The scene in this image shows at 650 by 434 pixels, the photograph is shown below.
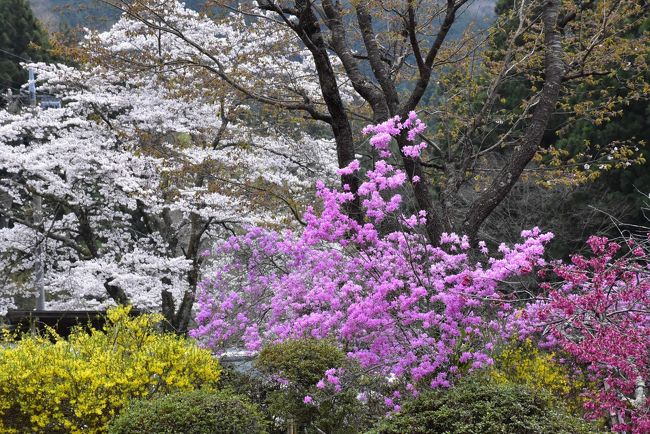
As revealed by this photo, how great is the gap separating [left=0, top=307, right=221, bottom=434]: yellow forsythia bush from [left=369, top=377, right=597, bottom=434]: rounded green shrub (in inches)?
77.3

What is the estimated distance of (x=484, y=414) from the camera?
4.29m

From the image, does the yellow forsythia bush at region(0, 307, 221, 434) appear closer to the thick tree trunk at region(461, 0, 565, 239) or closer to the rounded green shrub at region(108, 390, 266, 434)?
the rounded green shrub at region(108, 390, 266, 434)

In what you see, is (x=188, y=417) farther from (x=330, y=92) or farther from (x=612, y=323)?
(x=330, y=92)

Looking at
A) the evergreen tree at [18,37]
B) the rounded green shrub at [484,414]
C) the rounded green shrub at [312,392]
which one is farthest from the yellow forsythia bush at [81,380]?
the evergreen tree at [18,37]

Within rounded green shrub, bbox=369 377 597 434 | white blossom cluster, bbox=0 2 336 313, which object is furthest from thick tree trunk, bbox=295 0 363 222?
rounded green shrub, bbox=369 377 597 434

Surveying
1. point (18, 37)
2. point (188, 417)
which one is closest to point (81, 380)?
point (188, 417)

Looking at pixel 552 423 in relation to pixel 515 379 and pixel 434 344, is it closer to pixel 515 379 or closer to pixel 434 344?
pixel 434 344

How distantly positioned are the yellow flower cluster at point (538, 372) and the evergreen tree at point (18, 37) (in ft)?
62.1

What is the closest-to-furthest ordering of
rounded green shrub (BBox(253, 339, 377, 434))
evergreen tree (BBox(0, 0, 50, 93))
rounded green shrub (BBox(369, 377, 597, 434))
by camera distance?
rounded green shrub (BBox(369, 377, 597, 434)), rounded green shrub (BBox(253, 339, 377, 434)), evergreen tree (BBox(0, 0, 50, 93))

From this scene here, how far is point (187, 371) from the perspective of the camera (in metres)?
5.90

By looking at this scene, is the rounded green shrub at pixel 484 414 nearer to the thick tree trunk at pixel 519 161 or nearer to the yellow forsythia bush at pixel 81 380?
A: the yellow forsythia bush at pixel 81 380

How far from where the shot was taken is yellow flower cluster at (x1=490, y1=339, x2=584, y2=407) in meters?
7.45

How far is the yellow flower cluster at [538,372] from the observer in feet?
24.4

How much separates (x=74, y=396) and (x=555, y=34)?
5.83 meters
